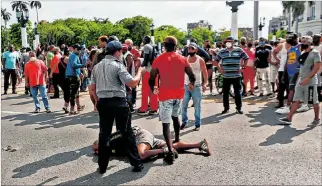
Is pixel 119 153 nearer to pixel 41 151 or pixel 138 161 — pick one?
pixel 138 161

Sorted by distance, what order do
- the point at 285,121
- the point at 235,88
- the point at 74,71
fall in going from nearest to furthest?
1. the point at 285,121
2. the point at 235,88
3. the point at 74,71

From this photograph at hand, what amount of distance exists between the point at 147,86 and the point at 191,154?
3.76 meters

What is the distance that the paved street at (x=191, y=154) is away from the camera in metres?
4.75

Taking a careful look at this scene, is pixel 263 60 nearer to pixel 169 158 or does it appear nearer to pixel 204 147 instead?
pixel 204 147

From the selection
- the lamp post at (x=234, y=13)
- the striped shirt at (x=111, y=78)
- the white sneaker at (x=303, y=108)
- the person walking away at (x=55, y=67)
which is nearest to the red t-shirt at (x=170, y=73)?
the striped shirt at (x=111, y=78)

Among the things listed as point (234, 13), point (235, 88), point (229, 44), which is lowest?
point (235, 88)

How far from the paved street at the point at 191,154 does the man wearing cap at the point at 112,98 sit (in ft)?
1.05

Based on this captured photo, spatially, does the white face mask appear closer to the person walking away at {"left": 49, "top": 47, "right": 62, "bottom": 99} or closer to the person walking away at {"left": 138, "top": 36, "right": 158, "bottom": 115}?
the person walking away at {"left": 138, "top": 36, "right": 158, "bottom": 115}

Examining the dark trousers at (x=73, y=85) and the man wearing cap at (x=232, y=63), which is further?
the dark trousers at (x=73, y=85)

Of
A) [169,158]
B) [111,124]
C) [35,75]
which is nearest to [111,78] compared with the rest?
[111,124]

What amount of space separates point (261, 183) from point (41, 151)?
12.5 feet

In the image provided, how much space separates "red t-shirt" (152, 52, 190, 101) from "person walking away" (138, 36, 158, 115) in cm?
353

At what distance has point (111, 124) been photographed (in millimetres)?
4922

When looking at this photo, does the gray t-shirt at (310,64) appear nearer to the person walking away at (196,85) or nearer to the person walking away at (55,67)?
the person walking away at (196,85)
